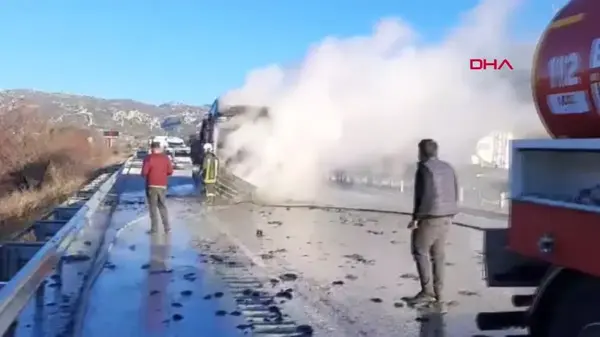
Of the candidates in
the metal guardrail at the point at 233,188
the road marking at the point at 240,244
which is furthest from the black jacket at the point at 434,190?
the metal guardrail at the point at 233,188

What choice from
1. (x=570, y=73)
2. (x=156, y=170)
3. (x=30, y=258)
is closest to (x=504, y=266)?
(x=570, y=73)

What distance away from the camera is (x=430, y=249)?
8.82 meters

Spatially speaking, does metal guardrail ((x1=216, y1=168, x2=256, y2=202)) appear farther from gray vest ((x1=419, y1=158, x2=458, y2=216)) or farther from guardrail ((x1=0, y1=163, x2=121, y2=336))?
gray vest ((x1=419, y1=158, x2=458, y2=216))

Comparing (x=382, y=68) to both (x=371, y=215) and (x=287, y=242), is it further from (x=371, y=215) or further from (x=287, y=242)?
(x=287, y=242)

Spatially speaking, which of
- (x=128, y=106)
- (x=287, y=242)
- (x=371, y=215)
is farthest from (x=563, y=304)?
(x=128, y=106)

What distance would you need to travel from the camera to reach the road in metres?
7.64

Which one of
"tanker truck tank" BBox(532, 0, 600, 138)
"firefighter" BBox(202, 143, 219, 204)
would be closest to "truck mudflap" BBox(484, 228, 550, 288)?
"tanker truck tank" BBox(532, 0, 600, 138)

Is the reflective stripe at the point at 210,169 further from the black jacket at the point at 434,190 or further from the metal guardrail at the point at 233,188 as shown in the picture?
the black jacket at the point at 434,190

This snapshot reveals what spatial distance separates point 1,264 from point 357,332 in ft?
12.4

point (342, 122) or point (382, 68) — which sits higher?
point (382, 68)

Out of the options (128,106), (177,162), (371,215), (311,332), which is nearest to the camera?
(311,332)

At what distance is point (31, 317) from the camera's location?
24.3ft

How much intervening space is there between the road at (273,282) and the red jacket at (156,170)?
1.02 meters

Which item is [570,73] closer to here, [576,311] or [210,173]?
[576,311]
